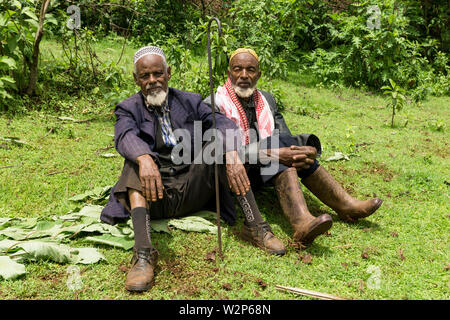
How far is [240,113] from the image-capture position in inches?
157

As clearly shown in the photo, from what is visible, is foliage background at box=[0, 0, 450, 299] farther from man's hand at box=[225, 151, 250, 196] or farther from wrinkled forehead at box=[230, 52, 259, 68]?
wrinkled forehead at box=[230, 52, 259, 68]

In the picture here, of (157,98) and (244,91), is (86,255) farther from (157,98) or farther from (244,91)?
(244,91)

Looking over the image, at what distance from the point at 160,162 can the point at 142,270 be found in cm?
104

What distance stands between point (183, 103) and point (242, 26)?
5319 mm

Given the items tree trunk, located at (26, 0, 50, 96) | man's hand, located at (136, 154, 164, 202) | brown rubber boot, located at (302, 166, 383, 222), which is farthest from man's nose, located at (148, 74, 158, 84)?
tree trunk, located at (26, 0, 50, 96)

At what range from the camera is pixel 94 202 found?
4070 millimetres

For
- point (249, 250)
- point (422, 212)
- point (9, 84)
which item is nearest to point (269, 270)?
point (249, 250)

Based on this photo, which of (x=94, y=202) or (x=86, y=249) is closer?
(x=86, y=249)

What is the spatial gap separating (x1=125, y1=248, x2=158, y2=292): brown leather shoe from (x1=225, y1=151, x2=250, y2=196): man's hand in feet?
2.68

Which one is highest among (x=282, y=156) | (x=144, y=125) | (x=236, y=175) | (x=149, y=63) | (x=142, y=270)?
(x=149, y=63)

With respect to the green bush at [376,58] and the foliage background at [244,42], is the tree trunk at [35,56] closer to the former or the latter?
the foliage background at [244,42]

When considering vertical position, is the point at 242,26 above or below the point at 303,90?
above

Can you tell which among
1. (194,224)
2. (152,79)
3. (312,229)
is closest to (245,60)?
(152,79)

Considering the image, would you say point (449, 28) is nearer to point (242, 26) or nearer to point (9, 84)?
point (242, 26)
